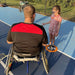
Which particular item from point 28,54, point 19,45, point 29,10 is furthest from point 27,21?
point 28,54

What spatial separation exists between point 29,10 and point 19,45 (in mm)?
779

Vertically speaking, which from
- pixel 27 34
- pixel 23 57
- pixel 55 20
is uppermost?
pixel 27 34

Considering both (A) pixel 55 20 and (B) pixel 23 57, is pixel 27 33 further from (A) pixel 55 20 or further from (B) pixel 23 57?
(A) pixel 55 20

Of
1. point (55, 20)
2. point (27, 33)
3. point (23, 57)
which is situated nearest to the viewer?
point (27, 33)

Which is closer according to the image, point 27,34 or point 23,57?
point 27,34

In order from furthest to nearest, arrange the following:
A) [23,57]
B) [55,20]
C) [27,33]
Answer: [55,20] → [23,57] → [27,33]

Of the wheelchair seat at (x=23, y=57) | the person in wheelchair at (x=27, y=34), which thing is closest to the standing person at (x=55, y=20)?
the person in wheelchair at (x=27, y=34)

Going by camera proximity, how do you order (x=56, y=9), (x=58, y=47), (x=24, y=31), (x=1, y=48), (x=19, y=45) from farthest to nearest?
(x=58, y=47) < (x=1, y=48) < (x=56, y=9) < (x=19, y=45) < (x=24, y=31)

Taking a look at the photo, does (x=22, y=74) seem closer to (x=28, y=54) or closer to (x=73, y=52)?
(x=28, y=54)

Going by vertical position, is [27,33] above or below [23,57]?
above

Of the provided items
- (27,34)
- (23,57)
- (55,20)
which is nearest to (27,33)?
(27,34)

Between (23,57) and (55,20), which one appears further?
(55,20)

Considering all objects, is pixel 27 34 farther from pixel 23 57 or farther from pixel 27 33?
pixel 23 57

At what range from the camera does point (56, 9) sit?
3385 millimetres
